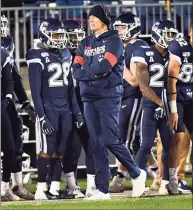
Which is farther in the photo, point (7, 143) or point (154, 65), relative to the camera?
point (154, 65)

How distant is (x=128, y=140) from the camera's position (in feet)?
42.7

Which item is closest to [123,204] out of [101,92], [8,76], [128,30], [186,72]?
[101,92]

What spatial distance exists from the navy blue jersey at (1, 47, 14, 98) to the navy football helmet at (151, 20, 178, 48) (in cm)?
165

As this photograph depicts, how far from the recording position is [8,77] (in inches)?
462

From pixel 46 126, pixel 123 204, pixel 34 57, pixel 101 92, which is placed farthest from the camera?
pixel 34 57

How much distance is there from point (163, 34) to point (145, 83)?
67cm

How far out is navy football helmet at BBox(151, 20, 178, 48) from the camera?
12.4m

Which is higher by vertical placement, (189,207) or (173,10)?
(173,10)

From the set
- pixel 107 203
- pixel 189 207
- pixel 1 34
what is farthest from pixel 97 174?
pixel 1 34

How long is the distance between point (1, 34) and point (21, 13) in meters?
3.31

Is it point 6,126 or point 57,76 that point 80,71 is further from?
point 6,126

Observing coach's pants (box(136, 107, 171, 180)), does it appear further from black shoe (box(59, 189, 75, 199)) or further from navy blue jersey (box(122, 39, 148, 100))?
black shoe (box(59, 189, 75, 199))

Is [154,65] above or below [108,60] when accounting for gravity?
below

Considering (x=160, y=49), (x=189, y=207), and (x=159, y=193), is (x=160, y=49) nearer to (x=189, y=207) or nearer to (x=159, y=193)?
(x=159, y=193)
